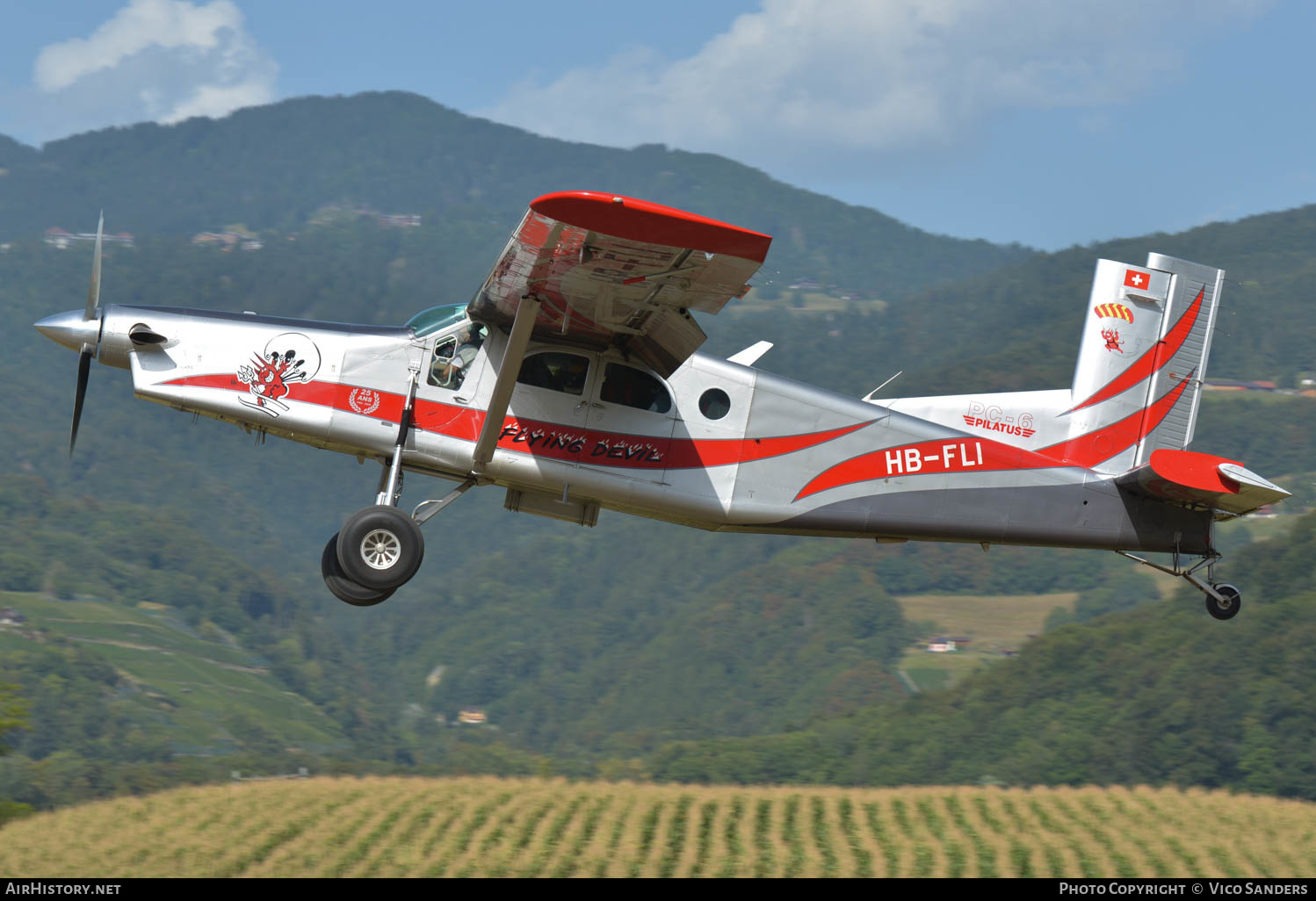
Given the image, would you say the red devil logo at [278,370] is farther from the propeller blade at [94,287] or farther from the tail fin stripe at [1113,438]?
the tail fin stripe at [1113,438]

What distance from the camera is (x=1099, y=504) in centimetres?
1242

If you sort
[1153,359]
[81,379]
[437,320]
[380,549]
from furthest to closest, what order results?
[1153,359] < [81,379] < [437,320] < [380,549]

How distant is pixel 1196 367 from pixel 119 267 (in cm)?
10908

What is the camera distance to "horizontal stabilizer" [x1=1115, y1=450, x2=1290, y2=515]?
1169cm

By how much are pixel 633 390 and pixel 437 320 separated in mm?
1843

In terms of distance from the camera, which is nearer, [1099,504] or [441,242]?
[1099,504]

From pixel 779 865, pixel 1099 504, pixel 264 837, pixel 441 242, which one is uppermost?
pixel 441 242

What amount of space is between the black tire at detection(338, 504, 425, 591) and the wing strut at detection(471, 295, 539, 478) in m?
0.84

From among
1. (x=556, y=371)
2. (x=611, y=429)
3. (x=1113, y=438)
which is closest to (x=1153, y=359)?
(x=1113, y=438)

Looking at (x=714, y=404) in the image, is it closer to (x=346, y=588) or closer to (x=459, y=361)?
(x=459, y=361)

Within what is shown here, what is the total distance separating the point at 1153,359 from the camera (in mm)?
13352

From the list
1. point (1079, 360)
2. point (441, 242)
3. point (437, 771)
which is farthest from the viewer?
point (441, 242)

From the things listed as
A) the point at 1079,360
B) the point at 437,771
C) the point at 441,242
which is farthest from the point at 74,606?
the point at 1079,360
